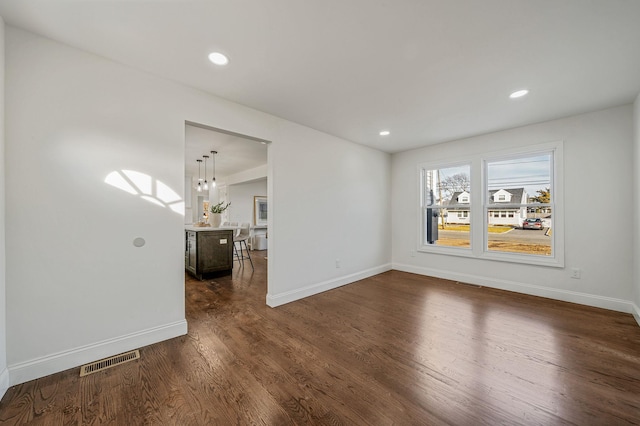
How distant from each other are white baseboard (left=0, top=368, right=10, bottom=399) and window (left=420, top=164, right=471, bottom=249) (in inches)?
209

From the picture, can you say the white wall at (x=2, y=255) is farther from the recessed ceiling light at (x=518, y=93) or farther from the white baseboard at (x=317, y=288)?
the recessed ceiling light at (x=518, y=93)

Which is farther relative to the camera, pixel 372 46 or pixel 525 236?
pixel 525 236

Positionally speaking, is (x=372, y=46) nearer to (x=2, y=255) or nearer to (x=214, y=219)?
(x=2, y=255)

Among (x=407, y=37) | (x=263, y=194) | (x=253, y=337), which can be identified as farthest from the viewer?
(x=263, y=194)

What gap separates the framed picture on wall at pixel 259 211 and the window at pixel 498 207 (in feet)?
18.0

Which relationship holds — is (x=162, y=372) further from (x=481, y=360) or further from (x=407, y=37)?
(x=407, y=37)

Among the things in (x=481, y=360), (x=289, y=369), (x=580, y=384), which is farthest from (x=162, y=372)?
(x=580, y=384)

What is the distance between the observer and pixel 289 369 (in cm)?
197

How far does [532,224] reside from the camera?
3865 mm

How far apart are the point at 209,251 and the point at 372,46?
13.5 feet

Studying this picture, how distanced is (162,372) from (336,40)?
9.47ft

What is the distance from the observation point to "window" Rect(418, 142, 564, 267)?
366cm

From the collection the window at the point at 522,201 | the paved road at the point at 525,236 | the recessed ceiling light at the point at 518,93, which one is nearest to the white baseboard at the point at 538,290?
the window at the point at 522,201

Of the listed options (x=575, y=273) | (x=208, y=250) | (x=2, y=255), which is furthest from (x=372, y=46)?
(x=208, y=250)
